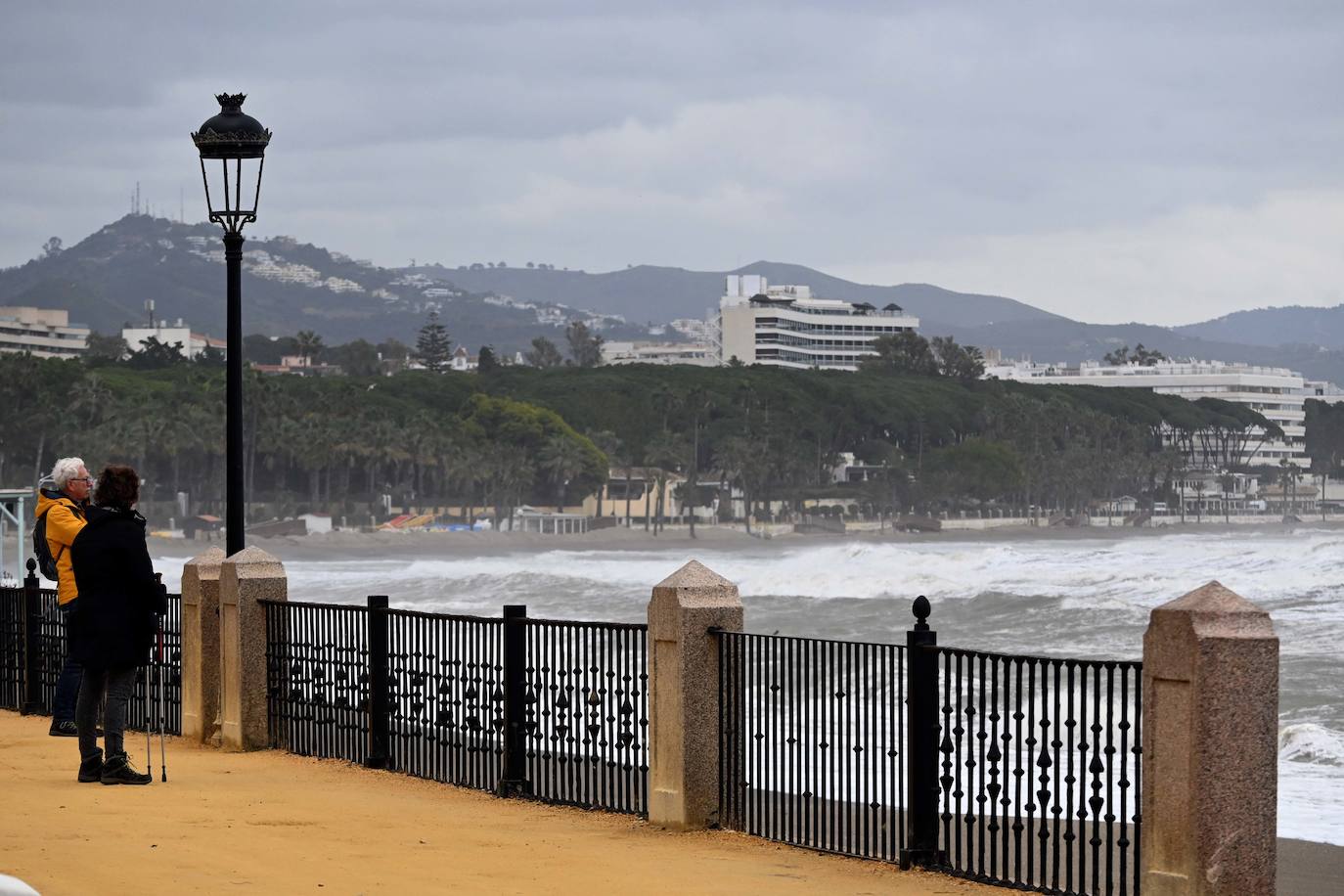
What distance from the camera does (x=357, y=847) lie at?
8898 mm

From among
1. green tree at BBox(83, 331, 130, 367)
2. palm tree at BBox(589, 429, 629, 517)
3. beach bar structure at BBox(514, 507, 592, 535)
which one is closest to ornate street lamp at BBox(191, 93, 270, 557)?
beach bar structure at BBox(514, 507, 592, 535)

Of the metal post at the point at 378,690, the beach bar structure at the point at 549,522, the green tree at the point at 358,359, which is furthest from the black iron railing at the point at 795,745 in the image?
the green tree at the point at 358,359

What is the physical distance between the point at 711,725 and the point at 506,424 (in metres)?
129

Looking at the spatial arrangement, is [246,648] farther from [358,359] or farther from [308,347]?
[358,359]

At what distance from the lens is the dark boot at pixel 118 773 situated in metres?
10.4

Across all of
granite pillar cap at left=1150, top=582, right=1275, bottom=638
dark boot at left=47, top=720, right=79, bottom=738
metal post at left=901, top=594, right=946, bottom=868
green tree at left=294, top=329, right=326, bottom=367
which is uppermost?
green tree at left=294, top=329, right=326, bottom=367

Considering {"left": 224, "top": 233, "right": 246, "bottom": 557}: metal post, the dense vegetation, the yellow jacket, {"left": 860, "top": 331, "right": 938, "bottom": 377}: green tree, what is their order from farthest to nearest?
1. {"left": 860, "top": 331, "right": 938, "bottom": 377}: green tree
2. the dense vegetation
3. {"left": 224, "top": 233, "right": 246, "bottom": 557}: metal post
4. the yellow jacket

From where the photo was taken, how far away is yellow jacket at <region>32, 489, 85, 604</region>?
38.6 feet

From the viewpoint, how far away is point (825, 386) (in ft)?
534

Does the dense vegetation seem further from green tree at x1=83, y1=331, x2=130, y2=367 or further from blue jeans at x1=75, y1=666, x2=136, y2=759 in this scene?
blue jeans at x1=75, y1=666, x2=136, y2=759

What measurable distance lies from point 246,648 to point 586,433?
137m

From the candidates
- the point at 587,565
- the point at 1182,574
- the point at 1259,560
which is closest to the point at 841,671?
the point at 1182,574

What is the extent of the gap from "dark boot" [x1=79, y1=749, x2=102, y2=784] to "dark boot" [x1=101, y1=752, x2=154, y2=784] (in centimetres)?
9

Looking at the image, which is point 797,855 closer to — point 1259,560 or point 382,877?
point 382,877
